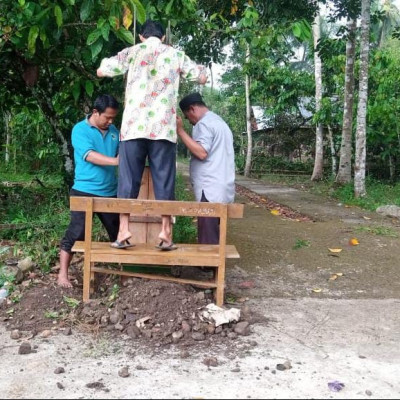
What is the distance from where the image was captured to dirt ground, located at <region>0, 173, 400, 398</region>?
8.43 feet

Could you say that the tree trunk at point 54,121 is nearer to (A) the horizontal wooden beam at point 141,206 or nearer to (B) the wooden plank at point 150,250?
(B) the wooden plank at point 150,250

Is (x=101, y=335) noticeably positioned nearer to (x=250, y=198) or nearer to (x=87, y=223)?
(x=87, y=223)

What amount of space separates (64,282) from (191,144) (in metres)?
1.52

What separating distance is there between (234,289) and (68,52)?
9.36 ft

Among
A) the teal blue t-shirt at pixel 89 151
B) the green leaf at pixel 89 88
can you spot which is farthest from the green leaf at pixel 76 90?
the teal blue t-shirt at pixel 89 151

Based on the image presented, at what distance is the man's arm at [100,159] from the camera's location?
150 inches

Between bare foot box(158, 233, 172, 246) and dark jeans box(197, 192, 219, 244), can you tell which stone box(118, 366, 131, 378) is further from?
dark jeans box(197, 192, 219, 244)

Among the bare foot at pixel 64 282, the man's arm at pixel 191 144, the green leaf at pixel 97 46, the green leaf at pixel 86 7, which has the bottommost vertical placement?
the bare foot at pixel 64 282

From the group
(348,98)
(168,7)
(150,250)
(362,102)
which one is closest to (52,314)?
(150,250)

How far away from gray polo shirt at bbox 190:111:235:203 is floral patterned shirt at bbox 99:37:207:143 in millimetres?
514

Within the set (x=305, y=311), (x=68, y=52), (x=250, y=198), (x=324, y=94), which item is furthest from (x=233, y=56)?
(x=305, y=311)

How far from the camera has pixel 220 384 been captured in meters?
2.57

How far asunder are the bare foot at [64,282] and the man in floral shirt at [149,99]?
0.56 metres

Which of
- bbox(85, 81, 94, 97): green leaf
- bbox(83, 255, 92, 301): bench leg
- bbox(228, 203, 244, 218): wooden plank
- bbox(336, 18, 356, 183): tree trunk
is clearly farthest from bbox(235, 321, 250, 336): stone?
bbox(336, 18, 356, 183): tree trunk
